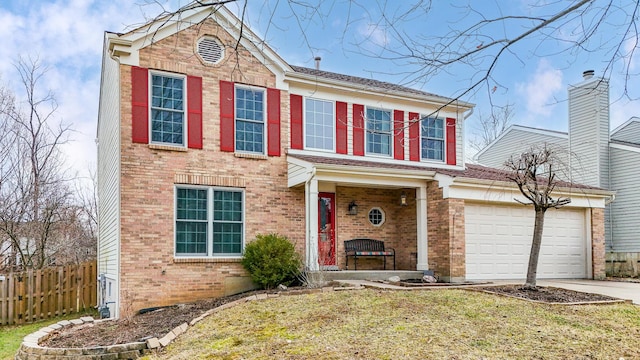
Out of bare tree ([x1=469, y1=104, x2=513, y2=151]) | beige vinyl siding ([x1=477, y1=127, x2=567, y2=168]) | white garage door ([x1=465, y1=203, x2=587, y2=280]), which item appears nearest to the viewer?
white garage door ([x1=465, y1=203, x2=587, y2=280])

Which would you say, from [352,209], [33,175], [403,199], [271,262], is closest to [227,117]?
[271,262]

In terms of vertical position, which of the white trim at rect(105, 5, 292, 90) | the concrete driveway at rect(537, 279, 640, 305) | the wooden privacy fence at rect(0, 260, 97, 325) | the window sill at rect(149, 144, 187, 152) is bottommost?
the wooden privacy fence at rect(0, 260, 97, 325)

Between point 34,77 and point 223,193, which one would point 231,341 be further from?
point 34,77

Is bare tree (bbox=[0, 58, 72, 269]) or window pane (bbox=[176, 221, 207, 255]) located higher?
bare tree (bbox=[0, 58, 72, 269])

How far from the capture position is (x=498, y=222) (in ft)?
44.1

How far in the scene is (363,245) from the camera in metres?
13.8

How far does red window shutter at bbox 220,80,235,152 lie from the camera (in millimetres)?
11848

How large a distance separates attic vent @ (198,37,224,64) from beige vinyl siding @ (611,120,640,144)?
1729 cm

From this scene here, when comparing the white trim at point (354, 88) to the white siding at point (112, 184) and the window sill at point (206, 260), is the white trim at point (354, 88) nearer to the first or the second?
the white siding at point (112, 184)

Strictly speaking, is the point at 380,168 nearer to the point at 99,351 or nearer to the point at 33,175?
the point at 99,351

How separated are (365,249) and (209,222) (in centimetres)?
449

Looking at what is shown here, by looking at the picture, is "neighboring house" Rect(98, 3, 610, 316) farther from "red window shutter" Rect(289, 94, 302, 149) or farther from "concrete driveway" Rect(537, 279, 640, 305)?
"concrete driveway" Rect(537, 279, 640, 305)

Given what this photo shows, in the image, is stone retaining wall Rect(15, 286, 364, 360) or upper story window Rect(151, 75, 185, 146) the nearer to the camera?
stone retaining wall Rect(15, 286, 364, 360)

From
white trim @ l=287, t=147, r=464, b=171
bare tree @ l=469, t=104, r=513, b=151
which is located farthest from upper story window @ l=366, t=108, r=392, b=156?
bare tree @ l=469, t=104, r=513, b=151
